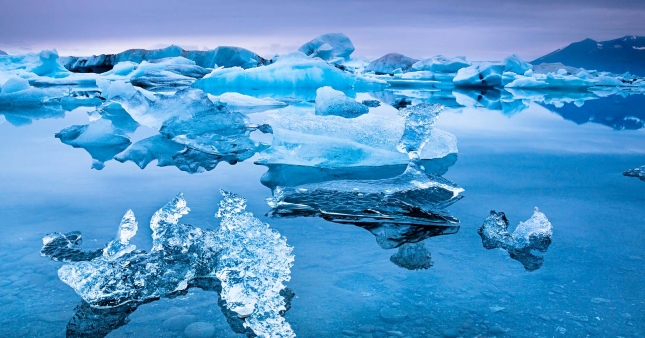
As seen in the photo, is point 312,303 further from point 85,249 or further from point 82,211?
point 82,211

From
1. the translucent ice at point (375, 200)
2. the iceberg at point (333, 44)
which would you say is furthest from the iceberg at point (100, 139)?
the iceberg at point (333, 44)

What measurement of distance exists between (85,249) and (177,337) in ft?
2.36

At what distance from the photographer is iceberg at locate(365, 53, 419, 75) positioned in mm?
26625

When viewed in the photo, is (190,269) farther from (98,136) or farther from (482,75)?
(482,75)

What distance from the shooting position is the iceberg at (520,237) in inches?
70.3

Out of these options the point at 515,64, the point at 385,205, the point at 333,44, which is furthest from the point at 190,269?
the point at 333,44

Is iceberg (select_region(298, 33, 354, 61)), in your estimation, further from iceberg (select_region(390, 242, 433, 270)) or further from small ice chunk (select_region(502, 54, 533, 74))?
iceberg (select_region(390, 242, 433, 270))

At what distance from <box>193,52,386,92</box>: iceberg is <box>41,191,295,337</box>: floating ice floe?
30.7ft

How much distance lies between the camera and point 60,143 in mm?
4047

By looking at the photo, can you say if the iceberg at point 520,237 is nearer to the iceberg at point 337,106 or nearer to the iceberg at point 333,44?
the iceberg at point 337,106

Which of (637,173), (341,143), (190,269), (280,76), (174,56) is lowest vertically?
(637,173)

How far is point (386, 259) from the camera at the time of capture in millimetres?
1708

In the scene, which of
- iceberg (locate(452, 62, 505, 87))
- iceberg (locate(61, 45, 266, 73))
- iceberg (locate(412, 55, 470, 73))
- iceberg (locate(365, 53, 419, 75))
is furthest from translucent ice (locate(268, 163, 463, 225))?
iceberg (locate(365, 53, 419, 75))

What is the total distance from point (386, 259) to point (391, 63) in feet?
85.3
